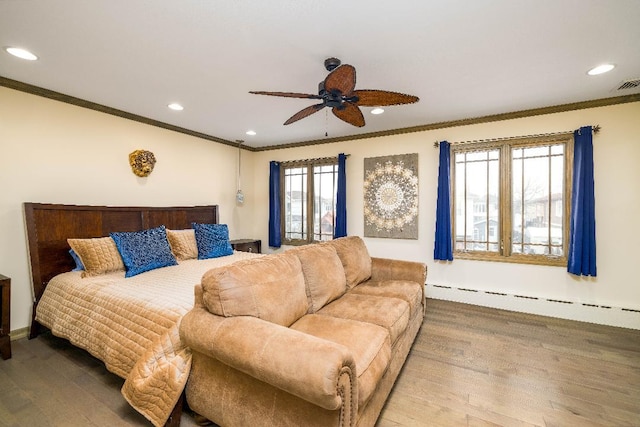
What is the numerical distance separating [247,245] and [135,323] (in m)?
3.02

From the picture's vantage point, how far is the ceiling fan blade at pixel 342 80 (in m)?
1.82

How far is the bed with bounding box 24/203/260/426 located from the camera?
1.66 meters

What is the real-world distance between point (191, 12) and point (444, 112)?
9.80ft

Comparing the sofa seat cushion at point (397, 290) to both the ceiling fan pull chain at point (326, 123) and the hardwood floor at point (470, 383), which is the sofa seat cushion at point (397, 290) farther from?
the ceiling fan pull chain at point (326, 123)

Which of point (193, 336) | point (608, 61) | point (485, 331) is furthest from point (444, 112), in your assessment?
point (193, 336)

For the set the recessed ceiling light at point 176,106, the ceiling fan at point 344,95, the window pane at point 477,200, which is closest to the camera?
the ceiling fan at point 344,95

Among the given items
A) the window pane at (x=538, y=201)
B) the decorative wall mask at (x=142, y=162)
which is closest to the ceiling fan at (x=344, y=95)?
the window pane at (x=538, y=201)

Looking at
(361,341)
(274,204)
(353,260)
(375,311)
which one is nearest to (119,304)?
(361,341)

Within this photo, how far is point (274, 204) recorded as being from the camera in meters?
5.41

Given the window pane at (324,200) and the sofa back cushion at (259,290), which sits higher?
the window pane at (324,200)

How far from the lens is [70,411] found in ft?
5.90

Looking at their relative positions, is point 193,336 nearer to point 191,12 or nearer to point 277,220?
point 191,12

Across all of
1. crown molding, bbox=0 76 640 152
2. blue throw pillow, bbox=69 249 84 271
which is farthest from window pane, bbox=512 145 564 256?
blue throw pillow, bbox=69 249 84 271

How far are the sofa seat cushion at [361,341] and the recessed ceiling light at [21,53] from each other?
2961mm
